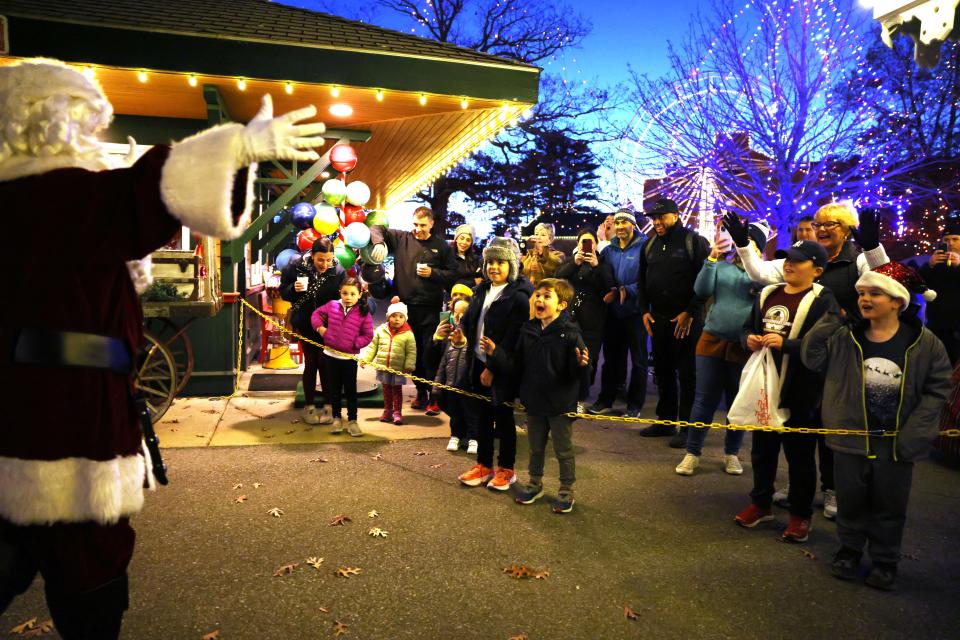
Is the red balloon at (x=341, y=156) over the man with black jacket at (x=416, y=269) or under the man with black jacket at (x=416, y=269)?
over

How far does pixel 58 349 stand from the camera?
1.77m

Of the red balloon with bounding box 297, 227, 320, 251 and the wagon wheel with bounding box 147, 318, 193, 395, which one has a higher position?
the red balloon with bounding box 297, 227, 320, 251

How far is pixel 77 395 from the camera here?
179 cm

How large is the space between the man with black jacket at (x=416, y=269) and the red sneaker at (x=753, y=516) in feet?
11.6

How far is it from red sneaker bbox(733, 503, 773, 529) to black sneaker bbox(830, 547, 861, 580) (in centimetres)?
65

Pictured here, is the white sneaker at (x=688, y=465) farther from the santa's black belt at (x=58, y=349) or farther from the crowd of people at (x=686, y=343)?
Answer: the santa's black belt at (x=58, y=349)

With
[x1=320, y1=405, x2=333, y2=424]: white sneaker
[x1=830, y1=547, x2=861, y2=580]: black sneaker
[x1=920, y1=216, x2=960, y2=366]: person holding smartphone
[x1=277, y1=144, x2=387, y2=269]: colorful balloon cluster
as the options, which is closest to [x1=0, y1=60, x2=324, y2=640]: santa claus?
[x1=830, y1=547, x2=861, y2=580]: black sneaker

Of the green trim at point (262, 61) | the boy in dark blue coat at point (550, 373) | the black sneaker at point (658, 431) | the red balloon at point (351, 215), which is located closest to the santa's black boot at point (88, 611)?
the boy in dark blue coat at point (550, 373)

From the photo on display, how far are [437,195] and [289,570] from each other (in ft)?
93.2

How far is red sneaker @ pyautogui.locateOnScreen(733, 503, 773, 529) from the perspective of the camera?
14.0 ft

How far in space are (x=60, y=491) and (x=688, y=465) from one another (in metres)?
4.55

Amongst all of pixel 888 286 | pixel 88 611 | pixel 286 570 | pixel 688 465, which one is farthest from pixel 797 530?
pixel 88 611

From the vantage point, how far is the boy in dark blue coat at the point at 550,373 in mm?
4379

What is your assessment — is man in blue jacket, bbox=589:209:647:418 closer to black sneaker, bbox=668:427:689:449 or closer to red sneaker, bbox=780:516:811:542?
black sneaker, bbox=668:427:689:449
